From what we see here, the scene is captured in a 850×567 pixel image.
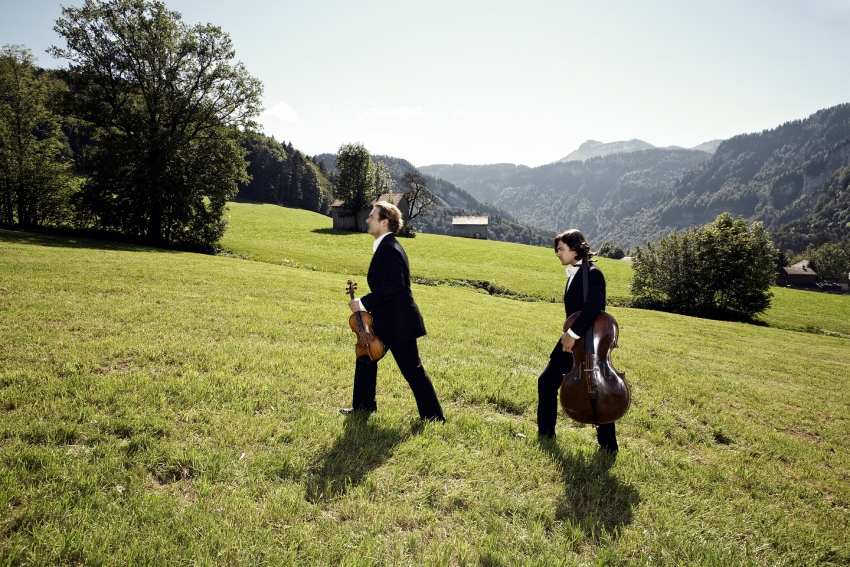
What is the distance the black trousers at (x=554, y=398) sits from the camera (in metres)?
5.12

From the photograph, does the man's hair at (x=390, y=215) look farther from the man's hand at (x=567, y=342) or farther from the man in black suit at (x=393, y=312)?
the man's hand at (x=567, y=342)

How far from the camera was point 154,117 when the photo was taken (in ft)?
100

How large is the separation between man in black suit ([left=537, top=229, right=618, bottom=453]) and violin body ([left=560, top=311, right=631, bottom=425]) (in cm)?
13

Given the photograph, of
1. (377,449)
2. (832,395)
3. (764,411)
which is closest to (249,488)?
(377,449)

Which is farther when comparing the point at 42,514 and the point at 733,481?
the point at 733,481

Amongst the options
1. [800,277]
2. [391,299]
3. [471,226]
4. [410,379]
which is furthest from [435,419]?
[800,277]

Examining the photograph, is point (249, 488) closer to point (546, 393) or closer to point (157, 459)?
point (157, 459)

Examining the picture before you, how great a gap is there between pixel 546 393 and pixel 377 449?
2.33 metres

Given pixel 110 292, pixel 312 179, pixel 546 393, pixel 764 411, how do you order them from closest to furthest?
pixel 546 393, pixel 764 411, pixel 110 292, pixel 312 179

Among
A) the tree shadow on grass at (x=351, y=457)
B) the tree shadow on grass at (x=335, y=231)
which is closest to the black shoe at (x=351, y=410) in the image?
A: the tree shadow on grass at (x=351, y=457)

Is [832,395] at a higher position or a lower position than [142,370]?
lower

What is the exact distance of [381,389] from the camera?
655cm

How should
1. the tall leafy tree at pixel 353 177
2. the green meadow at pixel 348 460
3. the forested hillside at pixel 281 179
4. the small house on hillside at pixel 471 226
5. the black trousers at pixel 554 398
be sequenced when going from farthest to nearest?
the forested hillside at pixel 281 179 < the small house on hillside at pixel 471 226 < the tall leafy tree at pixel 353 177 < the black trousers at pixel 554 398 < the green meadow at pixel 348 460

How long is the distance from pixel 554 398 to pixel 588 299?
58.3 inches
